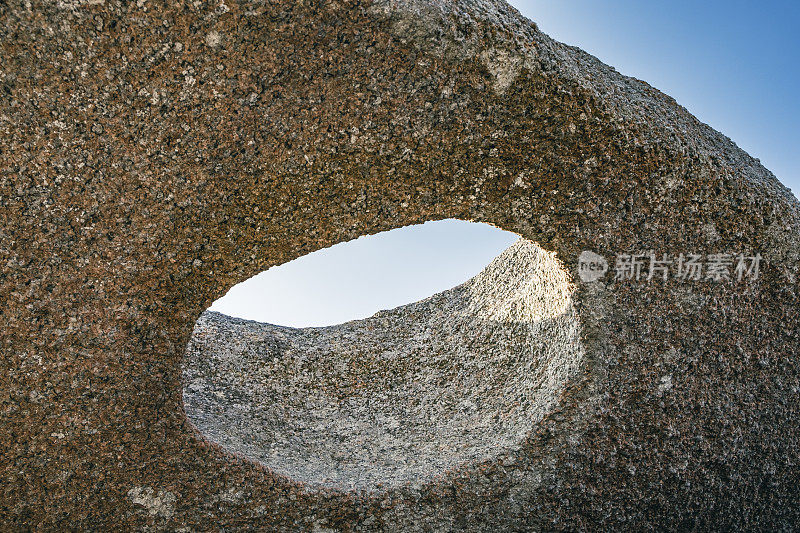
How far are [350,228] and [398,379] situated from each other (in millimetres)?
2423

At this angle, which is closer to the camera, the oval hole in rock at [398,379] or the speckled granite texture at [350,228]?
the speckled granite texture at [350,228]

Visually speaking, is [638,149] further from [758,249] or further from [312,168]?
[312,168]

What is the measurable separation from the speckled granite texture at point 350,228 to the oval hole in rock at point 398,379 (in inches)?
10.8

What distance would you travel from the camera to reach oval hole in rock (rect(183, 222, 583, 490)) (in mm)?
3439

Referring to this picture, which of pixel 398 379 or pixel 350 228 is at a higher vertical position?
pixel 350 228

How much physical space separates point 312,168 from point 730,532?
3.49m

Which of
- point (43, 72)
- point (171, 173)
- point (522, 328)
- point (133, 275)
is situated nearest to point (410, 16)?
point (171, 173)

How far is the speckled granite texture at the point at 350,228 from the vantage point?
2174 millimetres

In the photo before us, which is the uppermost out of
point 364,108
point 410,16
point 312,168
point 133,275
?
point 410,16

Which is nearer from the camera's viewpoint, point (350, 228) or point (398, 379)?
point (350, 228)

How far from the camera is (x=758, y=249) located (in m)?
3.06

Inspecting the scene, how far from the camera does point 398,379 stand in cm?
475

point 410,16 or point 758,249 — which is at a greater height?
point 410,16

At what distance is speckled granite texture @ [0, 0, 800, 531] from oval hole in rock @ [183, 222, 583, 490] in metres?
0.28
